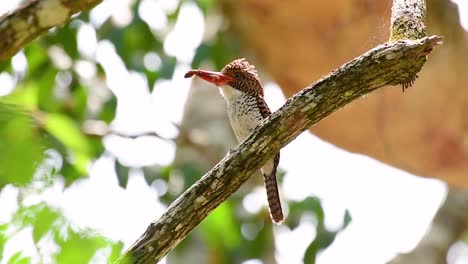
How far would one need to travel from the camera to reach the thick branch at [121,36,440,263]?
1823 millimetres

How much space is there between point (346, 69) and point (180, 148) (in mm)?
3321

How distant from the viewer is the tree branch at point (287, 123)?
1.82 meters

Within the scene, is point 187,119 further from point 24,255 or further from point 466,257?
point 24,255

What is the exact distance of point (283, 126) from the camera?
1.90 m

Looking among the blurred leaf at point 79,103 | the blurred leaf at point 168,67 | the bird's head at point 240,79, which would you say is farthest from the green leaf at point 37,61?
the bird's head at point 240,79

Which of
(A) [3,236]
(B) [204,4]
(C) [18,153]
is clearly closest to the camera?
(C) [18,153]

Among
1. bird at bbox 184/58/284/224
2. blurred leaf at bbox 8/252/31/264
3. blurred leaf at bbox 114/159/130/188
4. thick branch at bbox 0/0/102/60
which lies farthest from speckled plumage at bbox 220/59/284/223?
blurred leaf at bbox 8/252/31/264

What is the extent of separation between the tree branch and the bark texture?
2.48m

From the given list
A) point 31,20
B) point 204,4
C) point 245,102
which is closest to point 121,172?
point 204,4

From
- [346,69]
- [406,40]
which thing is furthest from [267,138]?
[406,40]

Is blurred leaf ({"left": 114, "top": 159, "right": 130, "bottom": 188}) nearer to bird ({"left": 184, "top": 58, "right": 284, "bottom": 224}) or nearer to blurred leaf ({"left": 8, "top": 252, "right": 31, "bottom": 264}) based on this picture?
bird ({"left": 184, "top": 58, "right": 284, "bottom": 224})

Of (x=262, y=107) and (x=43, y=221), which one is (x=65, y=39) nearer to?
(x=262, y=107)

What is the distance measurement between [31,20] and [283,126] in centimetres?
61

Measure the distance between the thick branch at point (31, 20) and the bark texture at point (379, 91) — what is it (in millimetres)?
2829
